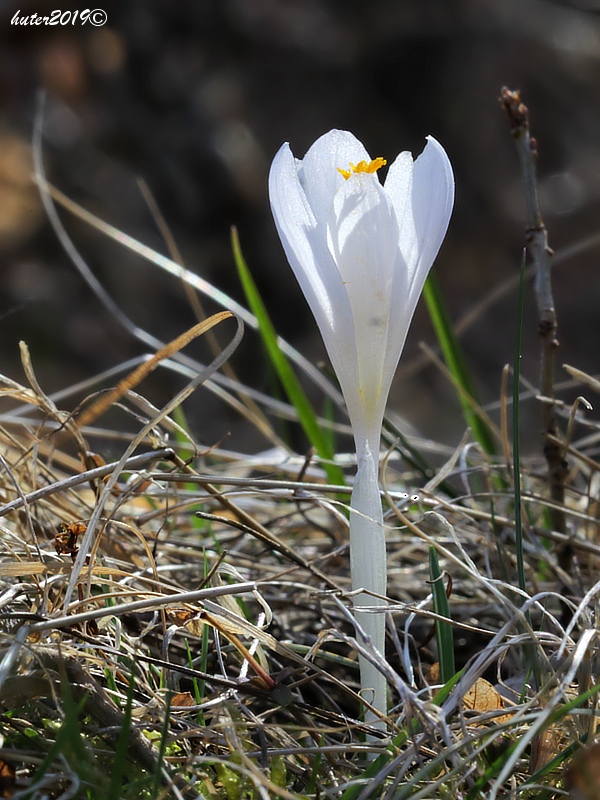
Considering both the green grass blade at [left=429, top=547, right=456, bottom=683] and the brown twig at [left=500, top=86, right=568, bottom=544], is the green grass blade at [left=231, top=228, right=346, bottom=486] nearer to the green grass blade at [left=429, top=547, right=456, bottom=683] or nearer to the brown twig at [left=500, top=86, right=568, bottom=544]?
the brown twig at [left=500, top=86, right=568, bottom=544]

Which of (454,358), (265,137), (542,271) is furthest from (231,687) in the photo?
(265,137)

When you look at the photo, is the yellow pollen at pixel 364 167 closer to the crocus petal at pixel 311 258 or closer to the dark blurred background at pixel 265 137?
the crocus petal at pixel 311 258

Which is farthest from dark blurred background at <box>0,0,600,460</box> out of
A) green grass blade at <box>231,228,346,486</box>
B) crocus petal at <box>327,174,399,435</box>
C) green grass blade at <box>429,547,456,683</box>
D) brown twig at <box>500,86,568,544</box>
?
crocus petal at <box>327,174,399,435</box>

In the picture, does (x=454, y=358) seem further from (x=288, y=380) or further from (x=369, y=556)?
(x=369, y=556)

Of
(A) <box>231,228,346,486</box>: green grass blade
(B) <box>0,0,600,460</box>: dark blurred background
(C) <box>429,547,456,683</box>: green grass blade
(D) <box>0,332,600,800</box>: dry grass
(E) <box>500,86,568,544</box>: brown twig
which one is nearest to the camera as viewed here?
(D) <box>0,332,600,800</box>: dry grass

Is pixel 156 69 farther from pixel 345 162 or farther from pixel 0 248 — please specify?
pixel 345 162


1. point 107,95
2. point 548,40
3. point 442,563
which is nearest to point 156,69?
point 107,95
